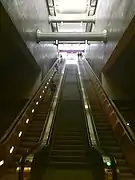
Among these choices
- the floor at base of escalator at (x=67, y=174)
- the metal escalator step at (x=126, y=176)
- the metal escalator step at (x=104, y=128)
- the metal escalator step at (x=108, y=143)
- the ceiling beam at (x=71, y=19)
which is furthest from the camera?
the ceiling beam at (x=71, y=19)

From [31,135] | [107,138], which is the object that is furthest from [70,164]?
[31,135]

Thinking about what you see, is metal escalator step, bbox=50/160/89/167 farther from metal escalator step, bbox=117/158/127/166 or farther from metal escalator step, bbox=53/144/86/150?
metal escalator step, bbox=53/144/86/150

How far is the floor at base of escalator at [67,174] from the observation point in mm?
5043

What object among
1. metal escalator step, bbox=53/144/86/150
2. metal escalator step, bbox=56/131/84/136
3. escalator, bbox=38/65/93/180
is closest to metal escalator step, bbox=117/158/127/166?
escalator, bbox=38/65/93/180

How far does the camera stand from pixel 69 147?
6.58 m

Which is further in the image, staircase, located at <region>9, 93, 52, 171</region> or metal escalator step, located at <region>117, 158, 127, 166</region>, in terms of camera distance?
staircase, located at <region>9, 93, 52, 171</region>

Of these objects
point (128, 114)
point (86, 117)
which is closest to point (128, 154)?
point (86, 117)

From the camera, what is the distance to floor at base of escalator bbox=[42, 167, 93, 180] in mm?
5043

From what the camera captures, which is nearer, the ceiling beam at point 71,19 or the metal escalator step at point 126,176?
the metal escalator step at point 126,176

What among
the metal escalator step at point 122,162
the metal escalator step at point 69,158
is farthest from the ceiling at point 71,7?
the metal escalator step at point 122,162

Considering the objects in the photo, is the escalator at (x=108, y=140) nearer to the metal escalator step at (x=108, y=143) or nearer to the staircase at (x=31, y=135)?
the metal escalator step at (x=108, y=143)

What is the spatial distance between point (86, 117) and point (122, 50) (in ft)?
7.62

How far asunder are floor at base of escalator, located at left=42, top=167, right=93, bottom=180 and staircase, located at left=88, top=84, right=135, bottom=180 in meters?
0.53

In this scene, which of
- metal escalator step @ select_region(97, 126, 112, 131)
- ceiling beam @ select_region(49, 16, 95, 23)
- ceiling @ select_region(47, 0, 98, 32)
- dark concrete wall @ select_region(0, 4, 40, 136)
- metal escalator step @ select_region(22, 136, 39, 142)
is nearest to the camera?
metal escalator step @ select_region(22, 136, 39, 142)
